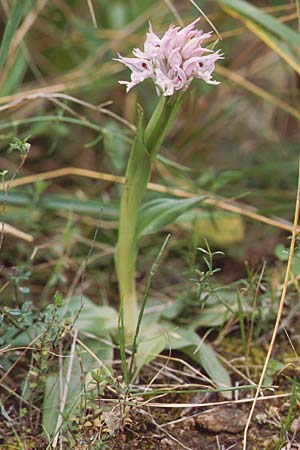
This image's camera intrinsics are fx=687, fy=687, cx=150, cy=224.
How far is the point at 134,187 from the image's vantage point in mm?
980

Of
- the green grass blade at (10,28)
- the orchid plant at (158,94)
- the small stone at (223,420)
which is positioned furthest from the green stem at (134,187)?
the green grass blade at (10,28)

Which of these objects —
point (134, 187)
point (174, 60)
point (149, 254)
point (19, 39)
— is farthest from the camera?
point (19, 39)

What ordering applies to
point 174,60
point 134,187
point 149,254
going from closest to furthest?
point 174,60 < point 134,187 < point 149,254

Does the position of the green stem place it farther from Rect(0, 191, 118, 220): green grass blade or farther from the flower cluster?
Rect(0, 191, 118, 220): green grass blade

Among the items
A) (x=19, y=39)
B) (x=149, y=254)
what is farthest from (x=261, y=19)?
(x=19, y=39)

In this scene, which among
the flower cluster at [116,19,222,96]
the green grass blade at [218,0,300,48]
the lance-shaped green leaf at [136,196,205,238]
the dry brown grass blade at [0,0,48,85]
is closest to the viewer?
the flower cluster at [116,19,222,96]

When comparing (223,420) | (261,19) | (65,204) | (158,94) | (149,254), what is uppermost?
(261,19)

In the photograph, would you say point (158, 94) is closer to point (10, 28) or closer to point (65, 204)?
point (10, 28)

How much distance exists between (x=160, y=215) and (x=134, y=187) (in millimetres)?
68

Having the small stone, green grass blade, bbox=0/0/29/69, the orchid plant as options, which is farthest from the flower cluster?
the small stone

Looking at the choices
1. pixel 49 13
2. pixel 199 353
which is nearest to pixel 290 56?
pixel 199 353

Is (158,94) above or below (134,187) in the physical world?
above

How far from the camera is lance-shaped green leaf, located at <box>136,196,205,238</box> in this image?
40.0 inches

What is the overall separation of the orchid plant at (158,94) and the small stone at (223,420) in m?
0.17
